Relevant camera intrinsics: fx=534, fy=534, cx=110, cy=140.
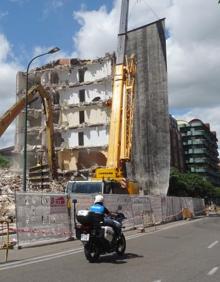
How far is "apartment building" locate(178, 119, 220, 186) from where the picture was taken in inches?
5960

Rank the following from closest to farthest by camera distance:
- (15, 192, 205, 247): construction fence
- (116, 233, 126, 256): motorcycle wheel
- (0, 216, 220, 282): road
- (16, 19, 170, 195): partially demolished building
Answer: 1. (0, 216, 220, 282): road
2. (116, 233, 126, 256): motorcycle wheel
3. (15, 192, 205, 247): construction fence
4. (16, 19, 170, 195): partially demolished building

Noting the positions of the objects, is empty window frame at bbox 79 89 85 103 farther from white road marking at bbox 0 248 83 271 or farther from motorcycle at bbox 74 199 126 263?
motorcycle at bbox 74 199 126 263

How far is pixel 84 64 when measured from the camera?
8456cm

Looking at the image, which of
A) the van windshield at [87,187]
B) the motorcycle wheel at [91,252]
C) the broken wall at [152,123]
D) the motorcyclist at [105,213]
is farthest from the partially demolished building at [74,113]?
the motorcycle wheel at [91,252]

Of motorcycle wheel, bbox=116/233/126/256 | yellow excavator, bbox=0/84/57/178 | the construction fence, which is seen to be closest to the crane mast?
the construction fence

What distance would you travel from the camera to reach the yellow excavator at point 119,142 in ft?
98.1

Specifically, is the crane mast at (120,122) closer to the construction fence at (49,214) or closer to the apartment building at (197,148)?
the construction fence at (49,214)

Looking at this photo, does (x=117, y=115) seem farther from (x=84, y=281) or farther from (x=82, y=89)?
(x=82, y=89)

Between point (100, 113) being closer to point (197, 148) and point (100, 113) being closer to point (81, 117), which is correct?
point (81, 117)

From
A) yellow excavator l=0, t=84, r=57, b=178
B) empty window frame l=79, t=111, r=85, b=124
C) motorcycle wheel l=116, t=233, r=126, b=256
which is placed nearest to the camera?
motorcycle wheel l=116, t=233, r=126, b=256

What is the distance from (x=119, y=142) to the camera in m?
35.3

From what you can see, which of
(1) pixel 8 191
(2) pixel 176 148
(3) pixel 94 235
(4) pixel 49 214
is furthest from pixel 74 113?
(3) pixel 94 235

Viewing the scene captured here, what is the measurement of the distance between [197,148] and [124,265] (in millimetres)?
143472

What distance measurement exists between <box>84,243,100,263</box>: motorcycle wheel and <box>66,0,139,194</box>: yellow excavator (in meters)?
16.3
